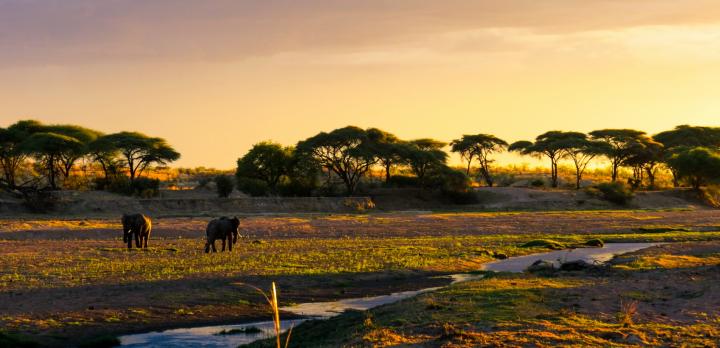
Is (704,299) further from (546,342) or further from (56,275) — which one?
(56,275)

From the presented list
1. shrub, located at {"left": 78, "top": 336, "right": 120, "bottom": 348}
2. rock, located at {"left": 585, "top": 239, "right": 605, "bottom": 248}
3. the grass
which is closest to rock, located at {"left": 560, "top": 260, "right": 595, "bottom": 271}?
the grass

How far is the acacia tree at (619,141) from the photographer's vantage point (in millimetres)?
98938

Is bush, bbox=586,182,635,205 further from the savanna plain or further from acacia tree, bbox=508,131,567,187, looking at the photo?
the savanna plain

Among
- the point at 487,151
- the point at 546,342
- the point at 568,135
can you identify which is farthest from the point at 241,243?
the point at 568,135

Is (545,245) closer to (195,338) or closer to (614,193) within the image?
(195,338)

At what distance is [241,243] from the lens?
118 feet

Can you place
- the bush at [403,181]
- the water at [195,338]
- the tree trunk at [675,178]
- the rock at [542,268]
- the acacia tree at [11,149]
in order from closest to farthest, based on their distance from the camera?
the water at [195,338]
the rock at [542,268]
the acacia tree at [11,149]
the bush at [403,181]
the tree trunk at [675,178]

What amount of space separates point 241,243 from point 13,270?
42.6 ft

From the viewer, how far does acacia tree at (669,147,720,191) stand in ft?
284

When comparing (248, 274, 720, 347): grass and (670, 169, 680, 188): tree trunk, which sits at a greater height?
(670, 169, 680, 188): tree trunk

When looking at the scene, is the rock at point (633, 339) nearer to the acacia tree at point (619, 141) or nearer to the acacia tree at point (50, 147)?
the acacia tree at point (50, 147)

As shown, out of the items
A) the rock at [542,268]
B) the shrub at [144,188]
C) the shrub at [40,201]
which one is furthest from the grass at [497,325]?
the shrub at [144,188]

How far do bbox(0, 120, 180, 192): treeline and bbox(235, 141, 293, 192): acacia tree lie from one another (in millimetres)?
7869

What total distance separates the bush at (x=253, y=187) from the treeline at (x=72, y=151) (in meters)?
9.99
